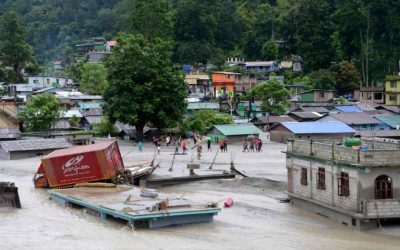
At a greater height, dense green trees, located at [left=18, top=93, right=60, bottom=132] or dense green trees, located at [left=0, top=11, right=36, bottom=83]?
dense green trees, located at [left=0, top=11, right=36, bottom=83]

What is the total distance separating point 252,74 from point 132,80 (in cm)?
2939

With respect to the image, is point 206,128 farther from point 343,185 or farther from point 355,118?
point 343,185

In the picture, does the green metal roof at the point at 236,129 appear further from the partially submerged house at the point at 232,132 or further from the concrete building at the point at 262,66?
the concrete building at the point at 262,66

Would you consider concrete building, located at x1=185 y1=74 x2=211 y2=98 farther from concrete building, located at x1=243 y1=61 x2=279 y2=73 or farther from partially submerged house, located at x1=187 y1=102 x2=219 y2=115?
partially submerged house, located at x1=187 y1=102 x2=219 y2=115

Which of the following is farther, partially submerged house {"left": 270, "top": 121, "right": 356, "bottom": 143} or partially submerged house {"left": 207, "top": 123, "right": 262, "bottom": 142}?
partially submerged house {"left": 207, "top": 123, "right": 262, "bottom": 142}

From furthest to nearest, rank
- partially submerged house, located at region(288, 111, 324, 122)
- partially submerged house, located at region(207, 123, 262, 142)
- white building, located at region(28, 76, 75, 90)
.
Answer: white building, located at region(28, 76, 75, 90)
partially submerged house, located at region(288, 111, 324, 122)
partially submerged house, located at region(207, 123, 262, 142)

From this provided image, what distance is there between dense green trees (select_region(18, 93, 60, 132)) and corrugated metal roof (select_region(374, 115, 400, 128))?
23541 mm

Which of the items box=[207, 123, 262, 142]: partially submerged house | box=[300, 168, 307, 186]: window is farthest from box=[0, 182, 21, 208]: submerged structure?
box=[207, 123, 262, 142]: partially submerged house

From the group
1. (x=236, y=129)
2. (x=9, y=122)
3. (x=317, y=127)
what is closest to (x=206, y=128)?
(x=236, y=129)

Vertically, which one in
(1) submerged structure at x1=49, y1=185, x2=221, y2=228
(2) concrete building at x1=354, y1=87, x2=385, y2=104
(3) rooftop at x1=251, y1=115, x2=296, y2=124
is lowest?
(1) submerged structure at x1=49, y1=185, x2=221, y2=228

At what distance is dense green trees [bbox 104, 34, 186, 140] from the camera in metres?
50.1

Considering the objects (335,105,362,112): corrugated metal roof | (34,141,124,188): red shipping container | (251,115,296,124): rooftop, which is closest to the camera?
(34,141,124,188): red shipping container

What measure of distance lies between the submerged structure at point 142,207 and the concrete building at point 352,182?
→ 145 inches

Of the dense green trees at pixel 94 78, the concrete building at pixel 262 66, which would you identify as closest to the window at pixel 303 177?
the dense green trees at pixel 94 78
